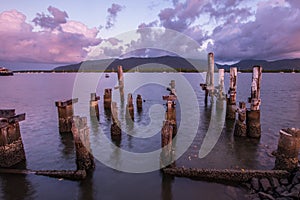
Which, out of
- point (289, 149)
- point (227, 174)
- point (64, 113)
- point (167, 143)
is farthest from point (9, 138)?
point (289, 149)

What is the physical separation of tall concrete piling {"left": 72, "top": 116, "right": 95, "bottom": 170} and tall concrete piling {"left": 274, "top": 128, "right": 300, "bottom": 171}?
833cm

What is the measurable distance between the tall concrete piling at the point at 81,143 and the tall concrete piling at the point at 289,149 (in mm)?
8326

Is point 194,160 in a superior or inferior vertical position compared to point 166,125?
inferior

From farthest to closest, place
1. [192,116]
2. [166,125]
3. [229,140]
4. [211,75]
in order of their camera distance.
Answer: [211,75] → [192,116] → [229,140] → [166,125]

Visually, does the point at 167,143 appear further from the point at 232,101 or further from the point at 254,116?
the point at 232,101

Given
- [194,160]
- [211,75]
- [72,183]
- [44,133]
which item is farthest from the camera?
[211,75]

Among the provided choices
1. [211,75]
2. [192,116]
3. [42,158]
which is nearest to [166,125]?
[42,158]

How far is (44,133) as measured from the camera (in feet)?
52.0

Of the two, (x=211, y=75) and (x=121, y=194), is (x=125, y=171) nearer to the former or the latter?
(x=121, y=194)

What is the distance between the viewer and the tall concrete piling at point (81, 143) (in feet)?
30.1

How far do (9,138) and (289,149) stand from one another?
39.8 feet

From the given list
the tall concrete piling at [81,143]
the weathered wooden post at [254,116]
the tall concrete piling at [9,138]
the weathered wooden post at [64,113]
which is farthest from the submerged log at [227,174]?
the weathered wooden post at [64,113]

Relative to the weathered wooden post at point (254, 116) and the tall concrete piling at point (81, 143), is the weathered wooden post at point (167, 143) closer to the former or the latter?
the tall concrete piling at point (81, 143)

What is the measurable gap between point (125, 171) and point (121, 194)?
1770mm
